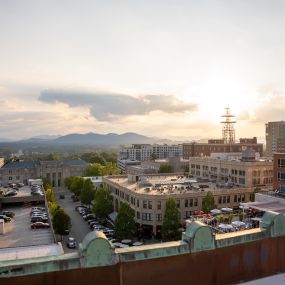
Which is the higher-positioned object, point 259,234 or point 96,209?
point 259,234

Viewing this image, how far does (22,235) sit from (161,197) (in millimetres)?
28238

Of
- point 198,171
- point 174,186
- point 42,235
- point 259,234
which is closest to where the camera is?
point 259,234

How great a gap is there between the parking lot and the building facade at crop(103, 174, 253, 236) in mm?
22496

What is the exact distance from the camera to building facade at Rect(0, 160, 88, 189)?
110 m

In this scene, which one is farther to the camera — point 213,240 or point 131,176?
point 131,176

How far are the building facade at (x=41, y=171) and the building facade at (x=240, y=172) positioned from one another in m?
56.8

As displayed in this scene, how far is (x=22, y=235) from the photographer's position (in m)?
31.7

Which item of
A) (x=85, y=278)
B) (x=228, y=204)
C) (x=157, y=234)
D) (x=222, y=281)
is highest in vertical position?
(x=85, y=278)

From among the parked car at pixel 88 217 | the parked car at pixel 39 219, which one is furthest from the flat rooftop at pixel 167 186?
the parked car at pixel 39 219

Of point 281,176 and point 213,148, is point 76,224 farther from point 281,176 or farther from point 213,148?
point 213,148

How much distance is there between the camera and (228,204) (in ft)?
202

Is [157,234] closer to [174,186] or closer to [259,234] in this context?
[174,186]

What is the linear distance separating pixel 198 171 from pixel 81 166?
52.0 metres

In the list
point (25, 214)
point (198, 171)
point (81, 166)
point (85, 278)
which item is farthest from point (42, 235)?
point (81, 166)
